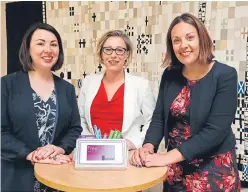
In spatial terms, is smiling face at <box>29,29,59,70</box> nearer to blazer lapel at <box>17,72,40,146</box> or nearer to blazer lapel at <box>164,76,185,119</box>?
blazer lapel at <box>17,72,40,146</box>

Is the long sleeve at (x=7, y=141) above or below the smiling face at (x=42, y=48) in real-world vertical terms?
below

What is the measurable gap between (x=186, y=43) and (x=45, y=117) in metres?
0.75

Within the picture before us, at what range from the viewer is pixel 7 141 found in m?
1.41

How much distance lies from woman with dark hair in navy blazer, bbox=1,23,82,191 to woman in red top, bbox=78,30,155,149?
212mm

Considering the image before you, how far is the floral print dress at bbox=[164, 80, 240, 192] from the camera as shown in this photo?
132 centimetres

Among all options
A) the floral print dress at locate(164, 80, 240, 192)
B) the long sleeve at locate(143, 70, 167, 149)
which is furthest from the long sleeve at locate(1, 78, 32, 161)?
the floral print dress at locate(164, 80, 240, 192)

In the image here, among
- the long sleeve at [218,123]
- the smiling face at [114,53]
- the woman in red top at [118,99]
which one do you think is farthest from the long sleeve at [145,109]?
the long sleeve at [218,123]

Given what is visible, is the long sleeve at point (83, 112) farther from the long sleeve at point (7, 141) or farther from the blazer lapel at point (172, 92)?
the blazer lapel at point (172, 92)

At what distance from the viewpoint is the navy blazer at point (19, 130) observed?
55.5 inches

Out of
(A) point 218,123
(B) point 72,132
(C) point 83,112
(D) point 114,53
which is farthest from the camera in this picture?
(C) point 83,112

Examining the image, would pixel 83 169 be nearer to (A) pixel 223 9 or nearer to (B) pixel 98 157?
(B) pixel 98 157

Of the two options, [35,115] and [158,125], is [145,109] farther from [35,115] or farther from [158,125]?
[35,115]

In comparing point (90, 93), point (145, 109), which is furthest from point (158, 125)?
point (90, 93)

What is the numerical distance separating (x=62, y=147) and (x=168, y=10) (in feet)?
3.87
